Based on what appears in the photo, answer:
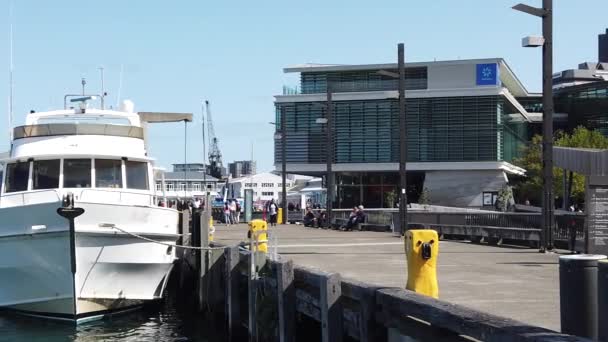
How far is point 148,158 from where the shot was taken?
20.0 m

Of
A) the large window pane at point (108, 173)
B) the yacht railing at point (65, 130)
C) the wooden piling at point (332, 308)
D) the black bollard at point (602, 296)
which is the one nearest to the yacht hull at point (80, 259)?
the large window pane at point (108, 173)

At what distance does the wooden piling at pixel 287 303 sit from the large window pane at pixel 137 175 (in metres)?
8.16

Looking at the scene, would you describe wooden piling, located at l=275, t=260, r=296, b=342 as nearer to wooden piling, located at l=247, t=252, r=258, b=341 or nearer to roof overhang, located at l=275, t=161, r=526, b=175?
wooden piling, located at l=247, t=252, r=258, b=341

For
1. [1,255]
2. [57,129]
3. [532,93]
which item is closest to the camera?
Result: [1,255]

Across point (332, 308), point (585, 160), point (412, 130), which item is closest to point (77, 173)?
point (332, 308)

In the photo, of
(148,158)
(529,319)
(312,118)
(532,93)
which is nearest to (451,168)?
(312,118)

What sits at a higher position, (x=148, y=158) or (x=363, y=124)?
(x=363, y=124)

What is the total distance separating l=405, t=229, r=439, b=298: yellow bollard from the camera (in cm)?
997

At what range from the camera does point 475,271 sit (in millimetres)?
16750

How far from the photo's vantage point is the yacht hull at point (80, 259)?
1700 centimetres

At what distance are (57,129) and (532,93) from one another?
270ft

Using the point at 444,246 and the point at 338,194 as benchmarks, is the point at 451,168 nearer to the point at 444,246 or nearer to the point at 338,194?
the point at 338,194

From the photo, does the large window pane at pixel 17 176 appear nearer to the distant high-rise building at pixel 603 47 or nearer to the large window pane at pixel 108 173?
the large window pane at pixel 108 173

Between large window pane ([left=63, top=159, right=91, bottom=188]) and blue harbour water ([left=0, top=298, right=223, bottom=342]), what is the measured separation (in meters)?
3.15
